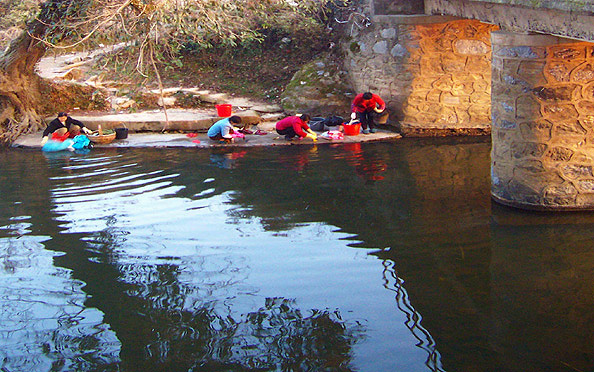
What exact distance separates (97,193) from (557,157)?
7016 millimetres

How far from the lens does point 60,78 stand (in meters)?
17.5

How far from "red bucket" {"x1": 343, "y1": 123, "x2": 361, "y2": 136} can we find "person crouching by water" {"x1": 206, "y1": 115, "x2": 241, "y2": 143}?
2286 mm

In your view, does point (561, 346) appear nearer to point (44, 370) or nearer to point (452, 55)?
point (44, 370)

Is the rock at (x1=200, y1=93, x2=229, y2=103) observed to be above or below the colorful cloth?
above

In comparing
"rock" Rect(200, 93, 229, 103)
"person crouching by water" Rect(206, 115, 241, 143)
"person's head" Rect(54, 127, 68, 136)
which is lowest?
"person crouching by water" Rect(206, 115, 241, 143)

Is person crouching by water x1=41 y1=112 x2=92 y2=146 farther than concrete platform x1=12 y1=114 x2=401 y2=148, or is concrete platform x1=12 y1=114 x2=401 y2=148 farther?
person crouching by water x1=41 y1=112 x2=92 y2=146

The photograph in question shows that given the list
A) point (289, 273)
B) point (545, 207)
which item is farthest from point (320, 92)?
point (289, 273)

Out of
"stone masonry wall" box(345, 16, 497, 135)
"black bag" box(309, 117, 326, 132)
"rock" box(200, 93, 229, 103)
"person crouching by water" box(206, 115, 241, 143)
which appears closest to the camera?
"stone masonry wall" box(345, 16, 497, 135)

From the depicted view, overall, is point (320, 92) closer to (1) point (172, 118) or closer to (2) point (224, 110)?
(2) point (224, 110)

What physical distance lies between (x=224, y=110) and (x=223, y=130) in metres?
1.53

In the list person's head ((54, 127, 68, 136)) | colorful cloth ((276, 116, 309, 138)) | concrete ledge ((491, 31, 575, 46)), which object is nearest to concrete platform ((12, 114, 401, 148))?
colorful cloth ((276, 116, 309, 138))

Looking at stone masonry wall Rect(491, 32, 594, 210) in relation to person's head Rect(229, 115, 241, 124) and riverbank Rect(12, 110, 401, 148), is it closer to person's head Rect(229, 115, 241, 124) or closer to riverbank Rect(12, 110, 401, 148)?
riverbank Rect(12, 110, 401, 148)

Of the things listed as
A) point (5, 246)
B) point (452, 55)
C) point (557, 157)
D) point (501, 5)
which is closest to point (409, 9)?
point (452, 55)

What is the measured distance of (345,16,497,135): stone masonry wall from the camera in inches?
539
